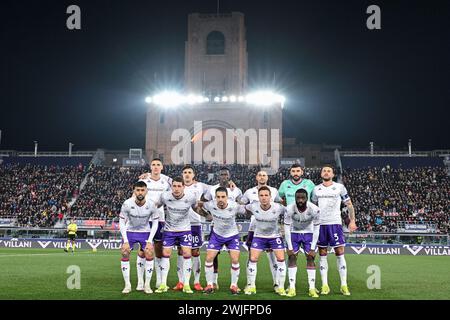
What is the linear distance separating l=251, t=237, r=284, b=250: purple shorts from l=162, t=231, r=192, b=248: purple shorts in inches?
57.2

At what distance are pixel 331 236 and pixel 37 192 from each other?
41.0 m

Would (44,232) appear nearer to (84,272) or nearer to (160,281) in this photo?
(84,272)

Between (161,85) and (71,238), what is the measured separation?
32478 millimetres

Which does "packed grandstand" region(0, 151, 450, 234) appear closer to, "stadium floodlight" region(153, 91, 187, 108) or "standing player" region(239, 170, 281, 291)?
"stadium floodlight" region(153, 91, 187, 108)

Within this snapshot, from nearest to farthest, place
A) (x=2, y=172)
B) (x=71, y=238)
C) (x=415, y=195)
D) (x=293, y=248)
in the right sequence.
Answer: (x=293, y=248) < (x=71, y=238) < (x=415, y=195) < (x=2, y=172)

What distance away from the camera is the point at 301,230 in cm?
1062

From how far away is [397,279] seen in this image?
14.1m

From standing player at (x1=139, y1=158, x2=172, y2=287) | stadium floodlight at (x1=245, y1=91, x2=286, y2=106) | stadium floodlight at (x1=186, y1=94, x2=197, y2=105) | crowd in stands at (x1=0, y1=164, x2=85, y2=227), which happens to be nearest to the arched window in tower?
stadium floodlight at (x1=186, y1=94, x2=197, y2=105)

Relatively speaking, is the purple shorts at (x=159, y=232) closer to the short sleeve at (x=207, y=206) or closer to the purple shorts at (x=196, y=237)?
the purple shorts at (x=196, y=237)

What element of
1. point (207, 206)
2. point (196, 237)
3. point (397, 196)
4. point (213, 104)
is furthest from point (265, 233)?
point (213, 104)

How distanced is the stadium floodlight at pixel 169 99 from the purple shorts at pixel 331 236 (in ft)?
151

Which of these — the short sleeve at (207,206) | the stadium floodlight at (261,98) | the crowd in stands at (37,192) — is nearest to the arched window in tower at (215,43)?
the stadium floodlight at (261,98)
